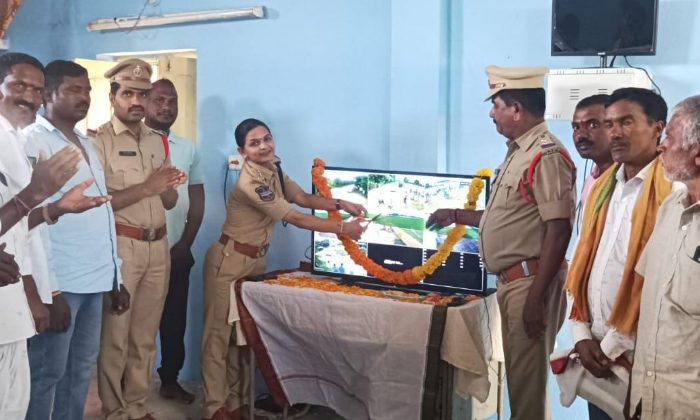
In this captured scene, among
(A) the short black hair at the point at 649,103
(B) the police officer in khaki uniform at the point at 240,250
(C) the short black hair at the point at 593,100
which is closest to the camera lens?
(A) the short black hair at the point at 649,103

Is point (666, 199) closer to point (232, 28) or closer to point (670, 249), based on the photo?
point (670, 249)

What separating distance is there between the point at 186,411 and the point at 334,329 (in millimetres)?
1351

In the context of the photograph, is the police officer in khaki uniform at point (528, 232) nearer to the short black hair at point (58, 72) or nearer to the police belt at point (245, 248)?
the police belt at point (245, 248)

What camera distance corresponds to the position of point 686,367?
2104mm

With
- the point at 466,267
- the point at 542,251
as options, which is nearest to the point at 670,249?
the point at 542,251

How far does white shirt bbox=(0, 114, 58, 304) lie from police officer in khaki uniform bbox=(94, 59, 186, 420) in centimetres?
88

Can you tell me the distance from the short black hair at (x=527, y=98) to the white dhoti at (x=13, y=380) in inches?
85.7

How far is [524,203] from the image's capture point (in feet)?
11.0

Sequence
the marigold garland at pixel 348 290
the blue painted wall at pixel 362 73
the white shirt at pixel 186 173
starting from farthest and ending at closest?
the white shirt at pixel 186 173, the blue painted wall at pixel 362 73, the marigold garland at pixel 348 290

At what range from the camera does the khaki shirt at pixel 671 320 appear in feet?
6.82

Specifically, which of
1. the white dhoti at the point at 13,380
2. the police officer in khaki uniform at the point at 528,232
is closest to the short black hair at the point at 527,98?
the police officer in khaki uniform at the point at 528,232

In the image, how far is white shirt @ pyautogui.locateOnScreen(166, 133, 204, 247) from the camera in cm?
459

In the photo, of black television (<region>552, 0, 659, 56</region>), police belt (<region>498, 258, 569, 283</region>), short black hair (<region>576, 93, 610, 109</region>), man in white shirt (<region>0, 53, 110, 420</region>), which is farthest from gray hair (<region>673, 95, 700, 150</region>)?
man in white shirt (<region>0, 53, 110, 420</region>)

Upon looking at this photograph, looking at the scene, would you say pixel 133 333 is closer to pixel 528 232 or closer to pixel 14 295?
pixel 14 295
